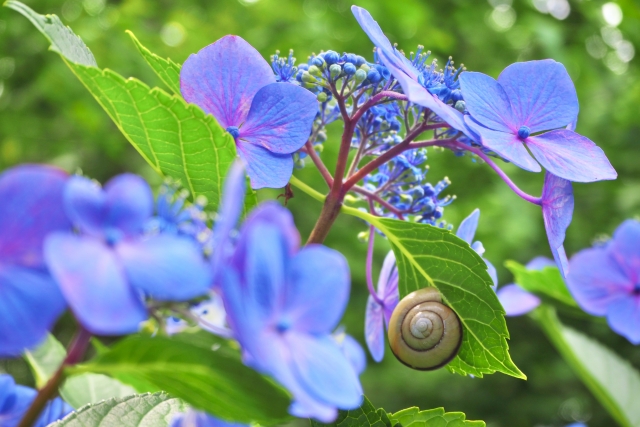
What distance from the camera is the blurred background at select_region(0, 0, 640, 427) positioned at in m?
2.40

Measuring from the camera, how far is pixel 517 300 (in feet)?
3.55

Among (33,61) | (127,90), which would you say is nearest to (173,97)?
(127,90)

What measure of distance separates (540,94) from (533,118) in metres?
0.02

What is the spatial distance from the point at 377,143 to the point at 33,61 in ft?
7.67

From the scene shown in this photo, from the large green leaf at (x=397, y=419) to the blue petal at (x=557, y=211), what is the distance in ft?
0.53

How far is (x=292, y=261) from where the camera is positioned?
14.1 inches

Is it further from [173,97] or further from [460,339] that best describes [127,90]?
[460,339]

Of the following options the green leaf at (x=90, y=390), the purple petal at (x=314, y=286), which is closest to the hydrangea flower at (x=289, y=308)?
the purple petal at (x=314, y=286)

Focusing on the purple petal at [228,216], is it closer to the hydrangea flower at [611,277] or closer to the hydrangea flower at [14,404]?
the hydrangea flower at [14,404]

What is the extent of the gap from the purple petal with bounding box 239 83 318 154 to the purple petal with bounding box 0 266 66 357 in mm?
280

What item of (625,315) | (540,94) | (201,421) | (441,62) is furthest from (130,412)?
(441,62)

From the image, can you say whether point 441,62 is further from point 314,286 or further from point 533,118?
point 314,286

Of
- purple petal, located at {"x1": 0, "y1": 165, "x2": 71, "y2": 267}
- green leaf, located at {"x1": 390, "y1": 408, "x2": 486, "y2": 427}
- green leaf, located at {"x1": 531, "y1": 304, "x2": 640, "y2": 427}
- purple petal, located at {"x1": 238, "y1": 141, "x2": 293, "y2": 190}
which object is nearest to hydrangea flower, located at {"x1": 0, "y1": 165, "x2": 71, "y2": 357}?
purple petal, located at {"x1": 0, "y1": 165, "x2": 71, "y2": 267}

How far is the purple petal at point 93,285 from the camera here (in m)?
0.30
